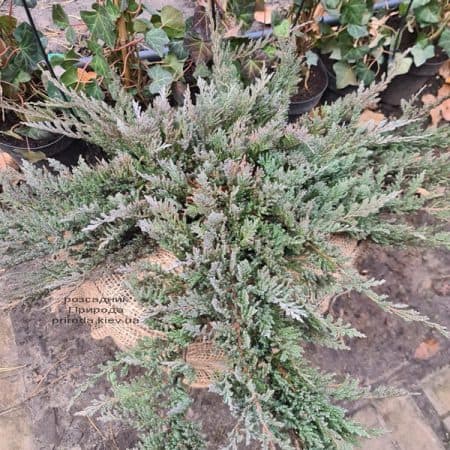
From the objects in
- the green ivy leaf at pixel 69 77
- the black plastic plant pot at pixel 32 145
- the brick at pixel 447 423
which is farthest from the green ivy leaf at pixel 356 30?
the brick at pixel 447 423

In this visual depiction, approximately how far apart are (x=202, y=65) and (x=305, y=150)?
0.40 metres

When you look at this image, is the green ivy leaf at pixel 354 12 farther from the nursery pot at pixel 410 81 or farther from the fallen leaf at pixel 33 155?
the fallen leaf at pixel 33 155

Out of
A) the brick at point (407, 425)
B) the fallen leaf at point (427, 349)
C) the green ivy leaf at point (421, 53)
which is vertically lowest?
the brick at point (407, 425)

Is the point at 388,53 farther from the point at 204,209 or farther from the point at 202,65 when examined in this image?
the point at 204,209

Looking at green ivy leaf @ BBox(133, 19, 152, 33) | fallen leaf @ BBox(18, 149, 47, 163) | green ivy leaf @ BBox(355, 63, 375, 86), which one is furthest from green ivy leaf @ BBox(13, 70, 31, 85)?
green ivy leaf @ BBox(355, 63, 375, 86)

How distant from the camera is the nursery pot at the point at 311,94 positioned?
55.9 inches

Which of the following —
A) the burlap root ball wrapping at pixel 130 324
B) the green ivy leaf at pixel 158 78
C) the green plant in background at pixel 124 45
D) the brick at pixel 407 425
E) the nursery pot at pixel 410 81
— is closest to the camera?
the burlap root ball wrapping at pixel 130 324

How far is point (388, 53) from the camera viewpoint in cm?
146

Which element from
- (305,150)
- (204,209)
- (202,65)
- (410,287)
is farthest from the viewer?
(410,287)

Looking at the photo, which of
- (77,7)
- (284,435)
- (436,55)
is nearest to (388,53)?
(436,55)

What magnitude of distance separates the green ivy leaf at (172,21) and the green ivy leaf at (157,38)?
0.02m

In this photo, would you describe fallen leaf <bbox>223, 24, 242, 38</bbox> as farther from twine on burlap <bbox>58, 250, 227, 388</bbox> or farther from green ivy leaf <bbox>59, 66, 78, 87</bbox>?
twine on burlap <bbox>58, 250, 227, 388</bbox>

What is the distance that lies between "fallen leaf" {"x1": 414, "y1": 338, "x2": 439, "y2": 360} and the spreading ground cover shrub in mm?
528

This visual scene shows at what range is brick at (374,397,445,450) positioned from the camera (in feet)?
4.14
